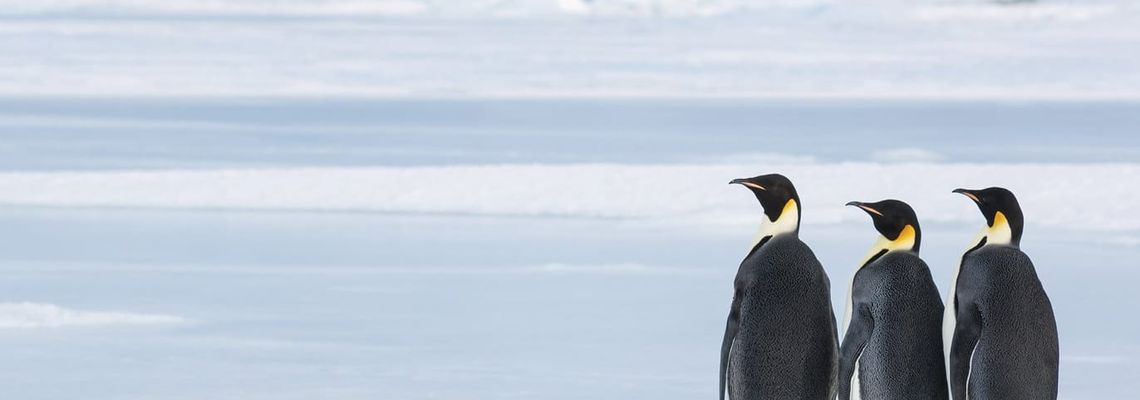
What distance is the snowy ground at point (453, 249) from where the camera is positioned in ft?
12.4

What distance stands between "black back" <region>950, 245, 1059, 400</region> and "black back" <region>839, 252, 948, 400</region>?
7cm

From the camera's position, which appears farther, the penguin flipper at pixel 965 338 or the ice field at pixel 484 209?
the ice field at pixel 484 209

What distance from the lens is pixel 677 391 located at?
3.54 meters

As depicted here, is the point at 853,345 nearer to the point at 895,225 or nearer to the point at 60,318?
the point at 895,225

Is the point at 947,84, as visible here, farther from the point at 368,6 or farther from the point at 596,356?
the point at 368,6

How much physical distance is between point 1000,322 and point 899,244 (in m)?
0.17

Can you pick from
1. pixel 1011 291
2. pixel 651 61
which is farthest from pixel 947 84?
pixel 1011 291

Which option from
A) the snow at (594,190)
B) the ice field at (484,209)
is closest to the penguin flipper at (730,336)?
the ice field at (484,209)

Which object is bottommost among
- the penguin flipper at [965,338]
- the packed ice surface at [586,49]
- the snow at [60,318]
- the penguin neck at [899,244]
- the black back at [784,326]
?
the penguin flipper at [965,338]

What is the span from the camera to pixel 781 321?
2.64 m

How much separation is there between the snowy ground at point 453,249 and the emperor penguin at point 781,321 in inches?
32.8

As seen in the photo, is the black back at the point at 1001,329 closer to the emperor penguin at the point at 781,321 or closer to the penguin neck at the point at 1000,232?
the penguin neck at the point at 1000,232

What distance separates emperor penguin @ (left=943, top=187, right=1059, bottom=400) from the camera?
2.52 metres

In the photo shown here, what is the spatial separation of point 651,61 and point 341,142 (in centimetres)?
801
